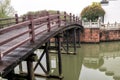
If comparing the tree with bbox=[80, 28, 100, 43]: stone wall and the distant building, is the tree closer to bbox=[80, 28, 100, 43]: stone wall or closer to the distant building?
bbox=[80, 28, 100, 43]: stone wall

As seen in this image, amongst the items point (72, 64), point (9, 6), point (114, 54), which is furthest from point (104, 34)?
point (9, 6)

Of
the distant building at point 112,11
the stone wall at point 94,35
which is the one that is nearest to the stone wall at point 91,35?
the stone wall at point 94,35

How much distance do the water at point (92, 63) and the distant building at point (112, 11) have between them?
8.28m

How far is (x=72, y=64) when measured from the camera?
1352 centimetres

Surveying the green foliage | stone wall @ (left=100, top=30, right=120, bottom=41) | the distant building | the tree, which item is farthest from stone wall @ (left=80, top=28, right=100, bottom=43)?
the tree

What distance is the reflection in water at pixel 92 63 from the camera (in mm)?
11350

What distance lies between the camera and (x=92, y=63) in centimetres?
1448

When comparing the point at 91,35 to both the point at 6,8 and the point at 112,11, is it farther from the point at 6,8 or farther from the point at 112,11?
the point at 6,8

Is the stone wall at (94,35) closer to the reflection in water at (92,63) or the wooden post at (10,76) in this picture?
the reflection in water at (92,63)

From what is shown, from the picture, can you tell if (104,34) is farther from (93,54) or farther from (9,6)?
(9,6)

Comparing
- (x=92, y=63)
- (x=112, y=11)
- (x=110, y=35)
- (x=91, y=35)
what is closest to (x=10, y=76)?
(x=92, y=63)

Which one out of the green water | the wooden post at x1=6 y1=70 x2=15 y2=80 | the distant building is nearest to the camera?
the wooden post at x1=6 y1=70 x2=15 y2=80

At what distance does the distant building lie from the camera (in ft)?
90.7

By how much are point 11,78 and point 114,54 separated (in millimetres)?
12917
